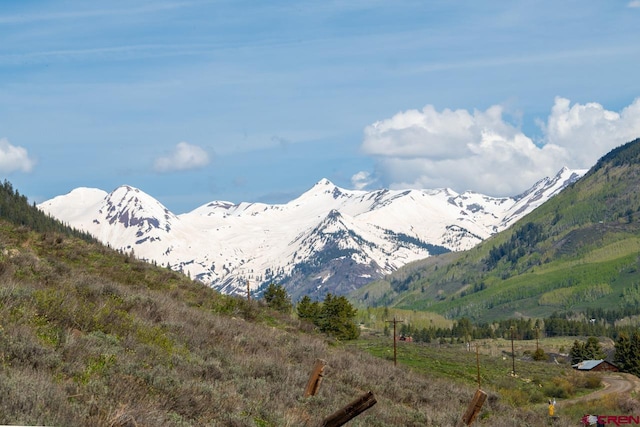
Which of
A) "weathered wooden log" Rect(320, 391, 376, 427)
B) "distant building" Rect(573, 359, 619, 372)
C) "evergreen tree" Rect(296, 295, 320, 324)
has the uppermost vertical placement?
"evergreen tree" Rect(296, 295, 320, 324)

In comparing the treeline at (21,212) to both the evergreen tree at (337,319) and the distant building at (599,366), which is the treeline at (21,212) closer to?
the evergreen tree at (337,319)

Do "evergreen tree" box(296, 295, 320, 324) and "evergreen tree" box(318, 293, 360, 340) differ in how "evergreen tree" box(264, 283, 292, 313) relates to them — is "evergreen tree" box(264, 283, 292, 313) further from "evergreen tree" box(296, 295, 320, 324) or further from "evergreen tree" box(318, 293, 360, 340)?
"evergreen tree" box(296, 295, 320, 324)

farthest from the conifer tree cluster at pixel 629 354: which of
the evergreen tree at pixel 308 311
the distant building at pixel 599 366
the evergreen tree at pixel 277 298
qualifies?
the evergreen tree at pixel 277 298

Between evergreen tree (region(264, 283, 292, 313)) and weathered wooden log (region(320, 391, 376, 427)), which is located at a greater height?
evergreen tree (region(264, 283, 292, 313))

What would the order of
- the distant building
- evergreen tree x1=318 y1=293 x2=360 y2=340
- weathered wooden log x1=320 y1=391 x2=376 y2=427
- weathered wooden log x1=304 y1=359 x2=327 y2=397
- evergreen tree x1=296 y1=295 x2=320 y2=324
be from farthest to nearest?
the distant building → evergreen tree x1=296 y1=295 x2=320 y2=324 → evergreen tree x1=318 y1=293 x2=360 y2=340 → weathered wooden log x1=304 y1=359 x2=327 y2=397 → weathered wooden log x1=320 y1=391 x2=376 y2=427

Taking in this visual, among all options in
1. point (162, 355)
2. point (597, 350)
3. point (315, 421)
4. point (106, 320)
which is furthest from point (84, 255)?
point (597, 350)

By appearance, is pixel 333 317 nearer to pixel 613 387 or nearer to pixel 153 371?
pixel 613 387

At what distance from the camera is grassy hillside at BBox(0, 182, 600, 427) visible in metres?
11.3

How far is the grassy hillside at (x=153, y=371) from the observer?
37.1 feet

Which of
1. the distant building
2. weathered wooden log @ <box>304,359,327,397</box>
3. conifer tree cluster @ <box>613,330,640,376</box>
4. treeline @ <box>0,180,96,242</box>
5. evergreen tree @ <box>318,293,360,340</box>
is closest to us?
weathered wooden log @ <box>304,359,327,397</box>

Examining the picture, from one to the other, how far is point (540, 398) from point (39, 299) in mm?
58900

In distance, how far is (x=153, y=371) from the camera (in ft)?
46.8

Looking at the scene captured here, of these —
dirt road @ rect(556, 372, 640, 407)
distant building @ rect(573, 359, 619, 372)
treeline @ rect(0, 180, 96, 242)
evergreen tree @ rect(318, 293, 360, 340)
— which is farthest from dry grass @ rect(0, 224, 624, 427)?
treeline @ rect(0, 180, 96, 242)
